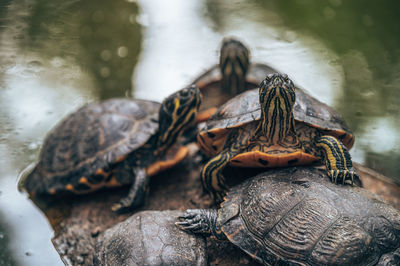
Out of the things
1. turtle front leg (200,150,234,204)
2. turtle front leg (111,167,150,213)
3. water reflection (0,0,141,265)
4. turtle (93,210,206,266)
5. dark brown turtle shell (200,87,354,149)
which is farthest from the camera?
turtle front leg (111,167,150,213)

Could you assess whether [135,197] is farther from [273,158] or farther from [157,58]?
[157,58]

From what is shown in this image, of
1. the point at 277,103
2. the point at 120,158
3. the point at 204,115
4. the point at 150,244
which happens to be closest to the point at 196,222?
the point at 150,244

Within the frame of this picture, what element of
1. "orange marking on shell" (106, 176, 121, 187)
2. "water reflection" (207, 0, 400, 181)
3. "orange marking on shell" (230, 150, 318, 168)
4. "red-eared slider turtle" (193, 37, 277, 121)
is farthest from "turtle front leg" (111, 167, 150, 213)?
"water reflection" (207, 0, 400, 181)

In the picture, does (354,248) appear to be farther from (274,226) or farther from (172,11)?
(172,11)

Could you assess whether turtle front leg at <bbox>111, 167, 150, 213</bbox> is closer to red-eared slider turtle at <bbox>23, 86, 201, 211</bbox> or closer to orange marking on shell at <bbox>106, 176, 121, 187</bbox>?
red-eared slider turtle at <bbox>23, 86, 201, 211</bbox>

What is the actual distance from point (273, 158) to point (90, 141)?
190cm

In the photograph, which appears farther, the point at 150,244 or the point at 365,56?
the point at 365,56

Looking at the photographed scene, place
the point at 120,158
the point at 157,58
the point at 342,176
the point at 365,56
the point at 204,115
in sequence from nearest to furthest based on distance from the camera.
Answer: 1. the point at 342,176
2. the point at 120,158
3. the point at 365,56
4. the point at 204,115
5. the point at 157,58

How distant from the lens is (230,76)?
429 cm

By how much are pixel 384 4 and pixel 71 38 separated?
362 centimetres

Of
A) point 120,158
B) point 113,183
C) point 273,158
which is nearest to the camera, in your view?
point 273,158

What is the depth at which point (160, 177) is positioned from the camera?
11.5 ft

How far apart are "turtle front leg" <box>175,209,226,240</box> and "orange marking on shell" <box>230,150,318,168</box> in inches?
18.8

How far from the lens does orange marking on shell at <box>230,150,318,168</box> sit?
240 centimetres
